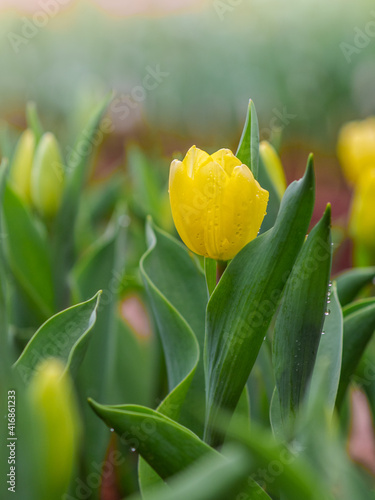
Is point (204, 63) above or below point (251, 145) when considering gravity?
above

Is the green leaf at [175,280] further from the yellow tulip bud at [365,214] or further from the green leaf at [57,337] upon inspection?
the yellow tulip bud at [365,214]

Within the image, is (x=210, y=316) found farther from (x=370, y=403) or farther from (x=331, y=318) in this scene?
(x=370, y=403)

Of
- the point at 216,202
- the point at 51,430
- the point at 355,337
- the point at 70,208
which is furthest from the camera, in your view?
the point at 70,208

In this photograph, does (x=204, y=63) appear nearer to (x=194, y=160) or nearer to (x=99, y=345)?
(x=99, y=345)

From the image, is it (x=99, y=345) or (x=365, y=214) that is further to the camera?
(x=365, y=214)

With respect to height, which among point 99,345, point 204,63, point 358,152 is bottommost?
point 99,345

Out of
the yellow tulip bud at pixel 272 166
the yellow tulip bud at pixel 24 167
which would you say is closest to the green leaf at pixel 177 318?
the yellow tulip bud at pixel 272 166

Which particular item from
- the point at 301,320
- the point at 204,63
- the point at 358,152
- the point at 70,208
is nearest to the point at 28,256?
the point at 70,208

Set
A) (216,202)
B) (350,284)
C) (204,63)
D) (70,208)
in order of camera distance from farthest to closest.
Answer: (204,63), (70,208), (350,284), (216,202)
